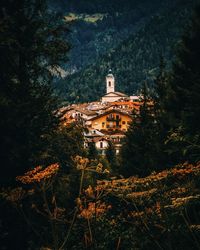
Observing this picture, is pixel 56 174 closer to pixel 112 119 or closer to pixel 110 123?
pixel 112 119

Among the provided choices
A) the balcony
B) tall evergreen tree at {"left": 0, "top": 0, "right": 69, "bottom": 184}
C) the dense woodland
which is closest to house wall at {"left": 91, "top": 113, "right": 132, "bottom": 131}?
the balcony

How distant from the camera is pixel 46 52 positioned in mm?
14375

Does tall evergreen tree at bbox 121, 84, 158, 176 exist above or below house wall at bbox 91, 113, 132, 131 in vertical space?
below

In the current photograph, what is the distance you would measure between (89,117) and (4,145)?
332 feet

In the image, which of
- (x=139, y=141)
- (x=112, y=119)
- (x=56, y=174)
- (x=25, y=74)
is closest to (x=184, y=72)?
(x=25, y=74)

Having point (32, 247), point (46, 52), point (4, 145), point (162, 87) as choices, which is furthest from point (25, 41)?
point (162, 87)

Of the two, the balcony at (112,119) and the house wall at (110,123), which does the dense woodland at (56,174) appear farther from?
the house wall at (110,123)

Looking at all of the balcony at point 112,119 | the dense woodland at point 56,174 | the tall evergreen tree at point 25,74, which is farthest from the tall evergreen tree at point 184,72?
the balcony at point 112,119

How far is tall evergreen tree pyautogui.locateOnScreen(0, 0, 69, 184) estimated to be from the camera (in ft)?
39.3

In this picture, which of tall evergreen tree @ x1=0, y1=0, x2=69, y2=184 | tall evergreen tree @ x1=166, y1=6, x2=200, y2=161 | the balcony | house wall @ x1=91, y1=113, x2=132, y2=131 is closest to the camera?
tall evergreen tree @ x1=0, y1=0, x2=69, y2=184

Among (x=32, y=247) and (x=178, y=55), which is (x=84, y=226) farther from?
(x=178, y=55)

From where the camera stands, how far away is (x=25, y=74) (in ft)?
47.0

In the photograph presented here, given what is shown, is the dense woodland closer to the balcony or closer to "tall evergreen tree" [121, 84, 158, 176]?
"tall evergreen tree" [121, 84, 158, 176]

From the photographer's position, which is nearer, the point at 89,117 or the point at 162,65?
the point at 162,65
